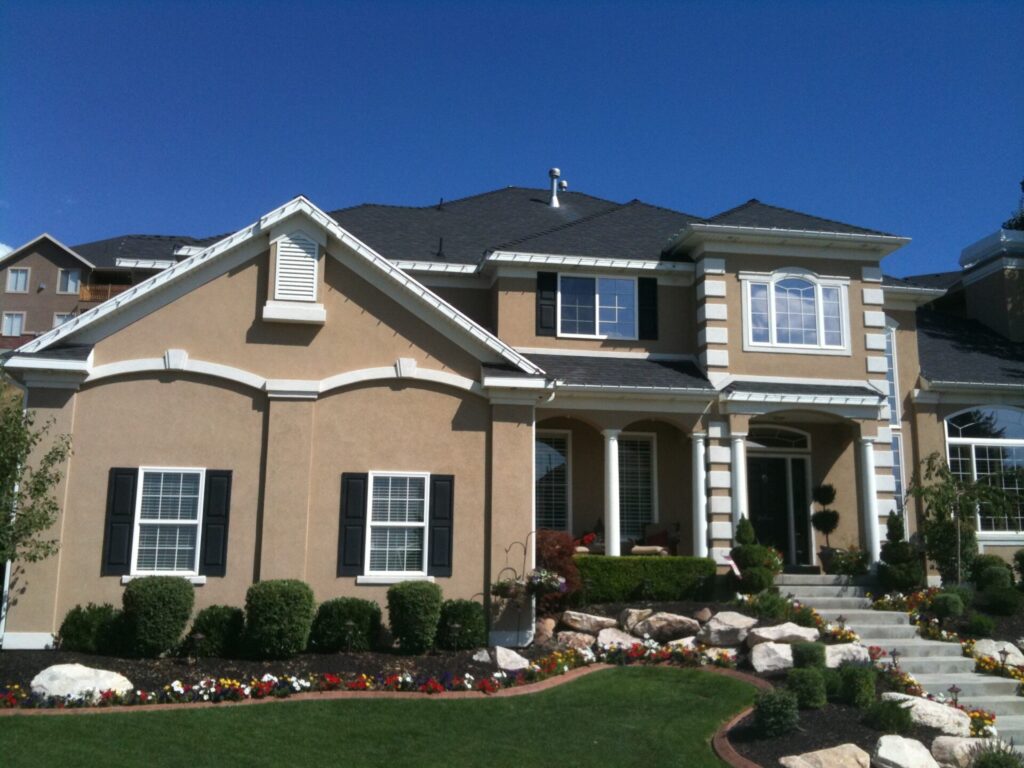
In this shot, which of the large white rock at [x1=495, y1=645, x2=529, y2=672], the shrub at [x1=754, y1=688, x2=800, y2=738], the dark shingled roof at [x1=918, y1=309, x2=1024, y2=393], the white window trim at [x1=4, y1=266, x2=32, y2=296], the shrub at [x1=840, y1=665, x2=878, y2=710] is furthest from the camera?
the white window trim at [x1=4, y1=266, x2=32, y2=296]

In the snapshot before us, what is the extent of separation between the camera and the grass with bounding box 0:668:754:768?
9.59m

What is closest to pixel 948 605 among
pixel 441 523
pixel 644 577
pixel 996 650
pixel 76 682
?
pixel 996 650

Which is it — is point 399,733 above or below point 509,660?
below

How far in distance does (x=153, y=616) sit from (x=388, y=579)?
3.47 metres

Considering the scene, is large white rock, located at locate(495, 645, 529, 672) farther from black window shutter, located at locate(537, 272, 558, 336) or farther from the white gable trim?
black window shutter, located at locate(537, 272, 558, 336)

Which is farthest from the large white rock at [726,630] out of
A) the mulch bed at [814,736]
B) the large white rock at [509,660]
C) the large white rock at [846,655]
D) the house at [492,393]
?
the large white rock at [509,660]

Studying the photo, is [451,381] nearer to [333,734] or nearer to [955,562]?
[333,734]

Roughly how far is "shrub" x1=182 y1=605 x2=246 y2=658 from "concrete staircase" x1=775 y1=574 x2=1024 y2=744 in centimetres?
974

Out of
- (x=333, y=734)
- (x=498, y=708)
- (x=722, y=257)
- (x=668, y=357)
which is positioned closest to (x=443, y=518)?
(x=498, y=708)

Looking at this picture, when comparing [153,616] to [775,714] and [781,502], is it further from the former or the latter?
[781,502]

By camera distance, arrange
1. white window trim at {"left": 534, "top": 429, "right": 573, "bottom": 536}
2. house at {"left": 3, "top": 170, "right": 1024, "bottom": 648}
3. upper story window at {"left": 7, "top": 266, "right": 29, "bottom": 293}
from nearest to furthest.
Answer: house at {"left": 3, "top": 170, "right": 1024, "bottom": 648} → white window trim at {"left": 534, "top": 429, "right": 573, "bottom": 536} → upper story window at {"left": 7, "top": 266, "right": 29, "bottom": 293}

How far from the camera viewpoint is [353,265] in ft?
50.2

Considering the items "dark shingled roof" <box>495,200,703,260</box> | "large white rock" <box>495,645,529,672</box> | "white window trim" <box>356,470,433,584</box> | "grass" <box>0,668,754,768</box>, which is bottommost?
"grass" <box>0,668,754,768</box>

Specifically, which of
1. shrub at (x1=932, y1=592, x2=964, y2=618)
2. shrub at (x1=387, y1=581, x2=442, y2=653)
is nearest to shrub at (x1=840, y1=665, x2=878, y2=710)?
shrub at (x1=932, y1=592, x2=964, y2=618)
